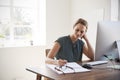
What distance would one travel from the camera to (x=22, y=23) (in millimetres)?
3629

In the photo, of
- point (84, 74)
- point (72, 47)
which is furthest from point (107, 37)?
point (72, 47)

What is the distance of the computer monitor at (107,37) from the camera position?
5.62 feet

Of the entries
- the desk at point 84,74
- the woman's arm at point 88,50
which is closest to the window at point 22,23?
the woman's arm at point 88,50

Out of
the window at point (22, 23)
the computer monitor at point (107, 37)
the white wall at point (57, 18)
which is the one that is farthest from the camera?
the white wall at point (57, 18)

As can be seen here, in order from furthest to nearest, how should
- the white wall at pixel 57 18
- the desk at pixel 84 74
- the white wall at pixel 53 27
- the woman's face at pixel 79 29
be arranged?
the white wall at pixel 57 18 < the white wall at pixel 53 27 < the woman's face at pixel 79 29 < the desk at pixel 84 74

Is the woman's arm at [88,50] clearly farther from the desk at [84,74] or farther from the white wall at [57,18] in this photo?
the white wall at [57,18]

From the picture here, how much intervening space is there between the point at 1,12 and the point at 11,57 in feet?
2.56

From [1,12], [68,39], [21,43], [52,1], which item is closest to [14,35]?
[21,43]

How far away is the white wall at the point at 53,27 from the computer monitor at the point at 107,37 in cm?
126

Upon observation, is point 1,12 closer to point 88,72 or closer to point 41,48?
point 41,48

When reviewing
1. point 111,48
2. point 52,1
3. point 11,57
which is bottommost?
point 11,57

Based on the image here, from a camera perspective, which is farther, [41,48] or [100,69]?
[41,48]

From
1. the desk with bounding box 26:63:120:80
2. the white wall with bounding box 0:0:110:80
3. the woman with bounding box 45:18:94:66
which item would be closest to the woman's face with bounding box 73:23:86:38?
the woman with bounding box 45:18:94:66

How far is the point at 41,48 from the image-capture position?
3555mm
